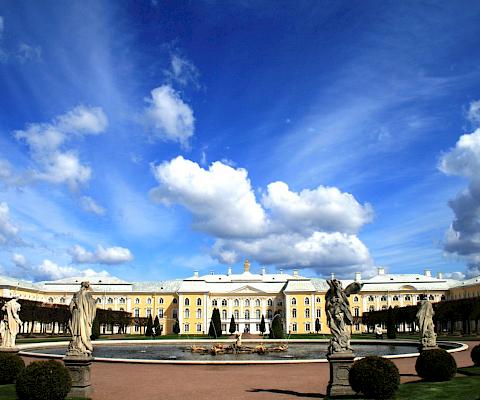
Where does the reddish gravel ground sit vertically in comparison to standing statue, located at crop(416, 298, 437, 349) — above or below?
below

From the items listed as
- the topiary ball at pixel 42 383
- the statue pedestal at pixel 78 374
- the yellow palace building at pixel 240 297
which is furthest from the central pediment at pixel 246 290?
the topiary ball at pixel 42 383

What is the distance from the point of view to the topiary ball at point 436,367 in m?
13.9

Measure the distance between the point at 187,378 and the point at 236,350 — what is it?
12632 mm

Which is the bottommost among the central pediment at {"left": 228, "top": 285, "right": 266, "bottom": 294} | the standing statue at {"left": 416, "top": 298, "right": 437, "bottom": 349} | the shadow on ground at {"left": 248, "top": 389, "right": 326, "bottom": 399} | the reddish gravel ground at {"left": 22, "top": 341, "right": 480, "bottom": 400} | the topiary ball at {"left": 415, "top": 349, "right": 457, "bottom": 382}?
the reddish gravel ground at {"left": 22, "top": 341, "right": 480, "bottom": 400}

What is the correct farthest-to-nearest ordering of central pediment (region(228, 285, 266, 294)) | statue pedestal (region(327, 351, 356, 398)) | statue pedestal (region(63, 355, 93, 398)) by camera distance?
central pediment (region(228, 285, 266, 294)) → statue pedestal (region(63, 355, 93, 398)) → statue pedestal (region(327, 351, 356, 398))

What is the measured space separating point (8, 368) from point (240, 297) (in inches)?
3124

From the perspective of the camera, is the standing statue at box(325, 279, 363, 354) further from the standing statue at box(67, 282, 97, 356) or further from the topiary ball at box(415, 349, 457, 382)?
the standing statue at box(67, 282, 97, 356)

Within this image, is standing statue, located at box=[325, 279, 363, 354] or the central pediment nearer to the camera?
standing statue, located at box=[325, 279, 363, 354]

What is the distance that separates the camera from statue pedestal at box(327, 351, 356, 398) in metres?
12.3

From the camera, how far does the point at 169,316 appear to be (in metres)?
91.4

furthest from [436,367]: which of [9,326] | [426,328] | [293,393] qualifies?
[9,326]

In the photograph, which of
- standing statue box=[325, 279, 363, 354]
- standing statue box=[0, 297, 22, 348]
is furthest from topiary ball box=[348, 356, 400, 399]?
standing statue box=[0, 297, 22, 348]

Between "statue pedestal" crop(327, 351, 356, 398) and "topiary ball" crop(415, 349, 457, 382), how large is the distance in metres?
2.97

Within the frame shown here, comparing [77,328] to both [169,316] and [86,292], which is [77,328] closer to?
[86,292]
